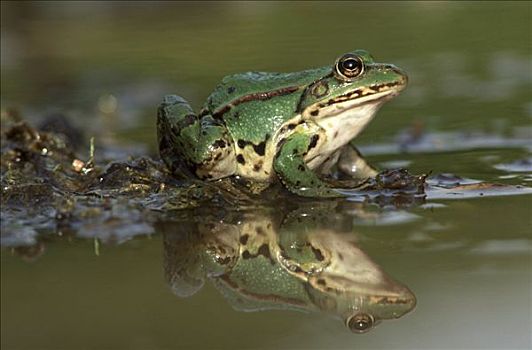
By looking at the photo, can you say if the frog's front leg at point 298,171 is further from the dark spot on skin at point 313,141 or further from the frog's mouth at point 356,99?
the frog's mouth at point 356,99

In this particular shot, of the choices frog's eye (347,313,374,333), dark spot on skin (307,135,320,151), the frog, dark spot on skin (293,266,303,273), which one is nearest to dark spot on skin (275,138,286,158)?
the frog

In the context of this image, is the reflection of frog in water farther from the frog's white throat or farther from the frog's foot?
the frog's foot

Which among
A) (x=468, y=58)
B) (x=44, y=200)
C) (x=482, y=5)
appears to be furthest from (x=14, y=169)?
(x=482, y=5)

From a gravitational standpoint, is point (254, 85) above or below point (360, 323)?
above

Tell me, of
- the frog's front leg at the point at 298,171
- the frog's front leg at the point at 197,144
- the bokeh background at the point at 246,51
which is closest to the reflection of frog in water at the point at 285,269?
the frog's front leg at the point at 298,171

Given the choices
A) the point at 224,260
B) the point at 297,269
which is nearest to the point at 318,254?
the point at 297,269

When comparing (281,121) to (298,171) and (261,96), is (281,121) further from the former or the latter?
(298,171)
